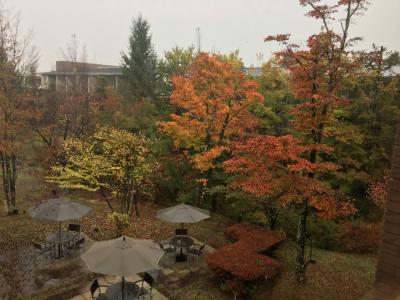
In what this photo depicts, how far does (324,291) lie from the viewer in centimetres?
1064

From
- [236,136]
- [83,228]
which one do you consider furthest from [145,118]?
[83,228]

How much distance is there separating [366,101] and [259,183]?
12010 mm

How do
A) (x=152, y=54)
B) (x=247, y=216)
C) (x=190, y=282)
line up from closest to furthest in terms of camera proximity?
(x=190, y=282) → (x=247, y=216) → (x=152, y=54)

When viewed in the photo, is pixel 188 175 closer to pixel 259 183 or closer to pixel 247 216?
pixel 247 216

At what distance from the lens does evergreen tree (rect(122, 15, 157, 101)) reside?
3375cm

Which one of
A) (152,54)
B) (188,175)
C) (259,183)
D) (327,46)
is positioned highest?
(152,54)

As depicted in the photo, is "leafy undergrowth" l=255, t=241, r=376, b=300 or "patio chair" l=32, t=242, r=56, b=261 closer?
"leafy undergrowth" l=255, t=241, r=376, b=300

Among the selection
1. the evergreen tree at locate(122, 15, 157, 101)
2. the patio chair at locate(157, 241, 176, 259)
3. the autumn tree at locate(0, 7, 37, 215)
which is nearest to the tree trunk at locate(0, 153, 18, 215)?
the autumn tree at locate(0, 7, 37, 215)

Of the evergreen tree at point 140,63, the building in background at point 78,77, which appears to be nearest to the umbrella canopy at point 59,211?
the building in background at point 78,77

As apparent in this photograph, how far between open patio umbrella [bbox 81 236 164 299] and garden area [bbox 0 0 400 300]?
3 centimetres

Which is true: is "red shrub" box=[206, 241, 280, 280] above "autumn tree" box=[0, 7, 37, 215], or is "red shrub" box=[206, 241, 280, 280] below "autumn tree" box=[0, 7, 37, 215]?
below

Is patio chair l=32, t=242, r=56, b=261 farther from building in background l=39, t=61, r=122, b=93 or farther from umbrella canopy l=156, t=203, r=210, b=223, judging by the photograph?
building in background l=39, t=61, r=122, b=93

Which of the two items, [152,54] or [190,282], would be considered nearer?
Answer: [190,282]

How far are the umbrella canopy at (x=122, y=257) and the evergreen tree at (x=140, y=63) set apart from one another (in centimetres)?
2591
